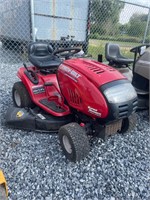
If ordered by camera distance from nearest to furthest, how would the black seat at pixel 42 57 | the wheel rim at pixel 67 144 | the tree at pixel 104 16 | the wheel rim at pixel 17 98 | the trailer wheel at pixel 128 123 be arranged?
the wheel rim at pixel 67 144
the trailer wheel at pixel 128 123
the black seat at pixel 42 57
the wheel rim at pixel 17 98
the tree at pixel 104 16

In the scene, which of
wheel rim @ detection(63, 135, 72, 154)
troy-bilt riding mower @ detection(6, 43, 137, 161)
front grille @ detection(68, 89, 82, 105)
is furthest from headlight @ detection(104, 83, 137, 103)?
wheel rim @ detection(63, 135, 72, 154)

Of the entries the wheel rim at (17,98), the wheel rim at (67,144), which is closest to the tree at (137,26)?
the wheel rim at (17,98)

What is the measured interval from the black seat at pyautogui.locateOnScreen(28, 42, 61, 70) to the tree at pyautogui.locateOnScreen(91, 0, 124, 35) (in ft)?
9.67

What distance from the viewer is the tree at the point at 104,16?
4965mm

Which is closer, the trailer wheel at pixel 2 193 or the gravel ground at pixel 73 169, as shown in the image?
the trailer wheel at pixel 2 193

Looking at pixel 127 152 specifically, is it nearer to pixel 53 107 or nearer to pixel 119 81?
pixel 119 81

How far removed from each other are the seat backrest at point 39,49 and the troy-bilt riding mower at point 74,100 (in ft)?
0.04

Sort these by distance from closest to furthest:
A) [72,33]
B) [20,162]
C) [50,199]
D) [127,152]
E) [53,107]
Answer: [50,199] < [20,162] < [127,152] < [53,107] < [72,33]

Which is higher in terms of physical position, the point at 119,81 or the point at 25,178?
the point at 119,81

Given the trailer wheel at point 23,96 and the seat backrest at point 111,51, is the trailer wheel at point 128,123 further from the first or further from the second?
the seat backrest at point 111,51

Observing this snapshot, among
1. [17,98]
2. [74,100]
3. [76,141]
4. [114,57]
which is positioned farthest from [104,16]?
[76,141]

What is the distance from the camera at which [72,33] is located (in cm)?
514

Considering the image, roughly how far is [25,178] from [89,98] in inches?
29.0

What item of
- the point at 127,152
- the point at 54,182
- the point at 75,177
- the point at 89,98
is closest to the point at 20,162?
the point at 54,182
